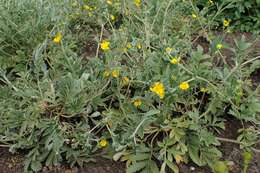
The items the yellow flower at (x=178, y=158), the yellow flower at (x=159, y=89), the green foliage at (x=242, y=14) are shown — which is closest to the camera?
the yellow flower at (x=159, y=89)

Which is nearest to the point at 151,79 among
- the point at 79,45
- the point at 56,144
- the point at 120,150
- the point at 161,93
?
the point at 161,93

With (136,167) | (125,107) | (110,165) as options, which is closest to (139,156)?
(136,167)

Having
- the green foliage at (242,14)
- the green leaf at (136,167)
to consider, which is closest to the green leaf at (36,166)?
the green leaf at (136,167)

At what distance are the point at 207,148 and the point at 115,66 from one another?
0.76 metres

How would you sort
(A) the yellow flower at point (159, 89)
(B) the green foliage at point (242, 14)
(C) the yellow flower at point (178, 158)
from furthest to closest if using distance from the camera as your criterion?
(B) the green foliage at point (242, 14) < (C) the yellow flower at point (178, 158) < (A) the yellow flower at point (159, 89)

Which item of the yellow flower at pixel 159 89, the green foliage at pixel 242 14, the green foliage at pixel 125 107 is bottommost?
the green foliage at pixel 125 107

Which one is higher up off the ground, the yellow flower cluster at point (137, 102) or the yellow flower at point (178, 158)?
the yellow flower cluster at point (137, 102)

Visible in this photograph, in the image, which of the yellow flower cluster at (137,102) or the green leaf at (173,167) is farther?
the yellow flower cluster at (137,102)

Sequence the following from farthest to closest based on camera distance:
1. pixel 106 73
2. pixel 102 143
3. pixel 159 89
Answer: pixel 106 73 → pixel 102 143 → pixel 159 89

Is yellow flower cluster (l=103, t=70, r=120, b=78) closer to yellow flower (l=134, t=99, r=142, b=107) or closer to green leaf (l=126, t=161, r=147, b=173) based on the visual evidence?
yellow flower (l=134, t=99, r=142, b=107)

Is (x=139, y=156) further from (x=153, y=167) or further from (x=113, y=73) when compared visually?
(x=113, y=73)

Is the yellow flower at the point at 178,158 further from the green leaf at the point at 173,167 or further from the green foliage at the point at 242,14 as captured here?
the green foliage at the point at 242,14

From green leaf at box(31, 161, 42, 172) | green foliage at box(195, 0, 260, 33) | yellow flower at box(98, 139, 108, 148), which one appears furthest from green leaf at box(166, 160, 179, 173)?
green foliage at box(195, 0, 260, 33)

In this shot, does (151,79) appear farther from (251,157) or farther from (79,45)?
(79,45)
